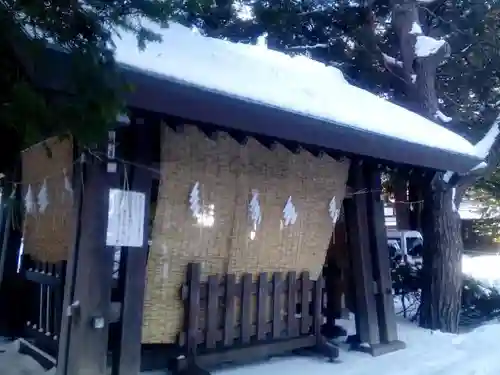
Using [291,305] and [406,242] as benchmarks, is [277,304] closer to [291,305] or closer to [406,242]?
[291,305]

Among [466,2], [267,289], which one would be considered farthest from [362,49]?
[267,289]

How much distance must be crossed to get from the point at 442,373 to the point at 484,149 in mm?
3589

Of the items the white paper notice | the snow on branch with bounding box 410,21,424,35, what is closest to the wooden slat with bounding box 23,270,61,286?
the white paper notice

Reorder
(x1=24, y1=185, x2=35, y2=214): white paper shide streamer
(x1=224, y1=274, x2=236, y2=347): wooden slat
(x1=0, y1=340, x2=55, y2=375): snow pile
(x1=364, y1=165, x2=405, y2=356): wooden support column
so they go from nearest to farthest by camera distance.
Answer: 1. (x1=0, y1=340, x2=55, y2=375): snow pile
2. (x1=224, y1=274, x2=236, y2=347): wooden slat
3. (x1=24, y1=185, x2=35, y2=214): white paper shide streamer
4. (x1=364, y1=165, x2=405, y2=356): wooden support column

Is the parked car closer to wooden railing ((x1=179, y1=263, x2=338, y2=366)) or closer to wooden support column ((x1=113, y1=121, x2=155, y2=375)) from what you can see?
wooden railing ((x1=179, y1=263, x2=338, y2=366))

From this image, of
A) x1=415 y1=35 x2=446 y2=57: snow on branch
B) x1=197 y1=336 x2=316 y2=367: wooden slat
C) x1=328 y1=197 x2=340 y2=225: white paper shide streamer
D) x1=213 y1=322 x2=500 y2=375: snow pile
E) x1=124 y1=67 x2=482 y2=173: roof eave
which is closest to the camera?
x1=124 y1=67 x2=482 y2=173: roof eave

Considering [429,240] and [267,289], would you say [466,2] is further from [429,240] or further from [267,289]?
[267,289]

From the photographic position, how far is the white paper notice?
4.41 meters

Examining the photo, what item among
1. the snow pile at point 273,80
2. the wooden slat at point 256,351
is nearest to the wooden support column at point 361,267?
the wooden slat at point 256,351

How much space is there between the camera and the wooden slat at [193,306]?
522 centimetres

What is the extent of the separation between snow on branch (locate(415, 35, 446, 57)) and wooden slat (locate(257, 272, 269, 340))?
4870 mm

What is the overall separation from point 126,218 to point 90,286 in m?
0.61

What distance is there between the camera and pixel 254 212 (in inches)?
230

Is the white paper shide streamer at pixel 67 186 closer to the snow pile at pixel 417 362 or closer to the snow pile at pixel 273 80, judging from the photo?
the snow pile at pixel 273 80
